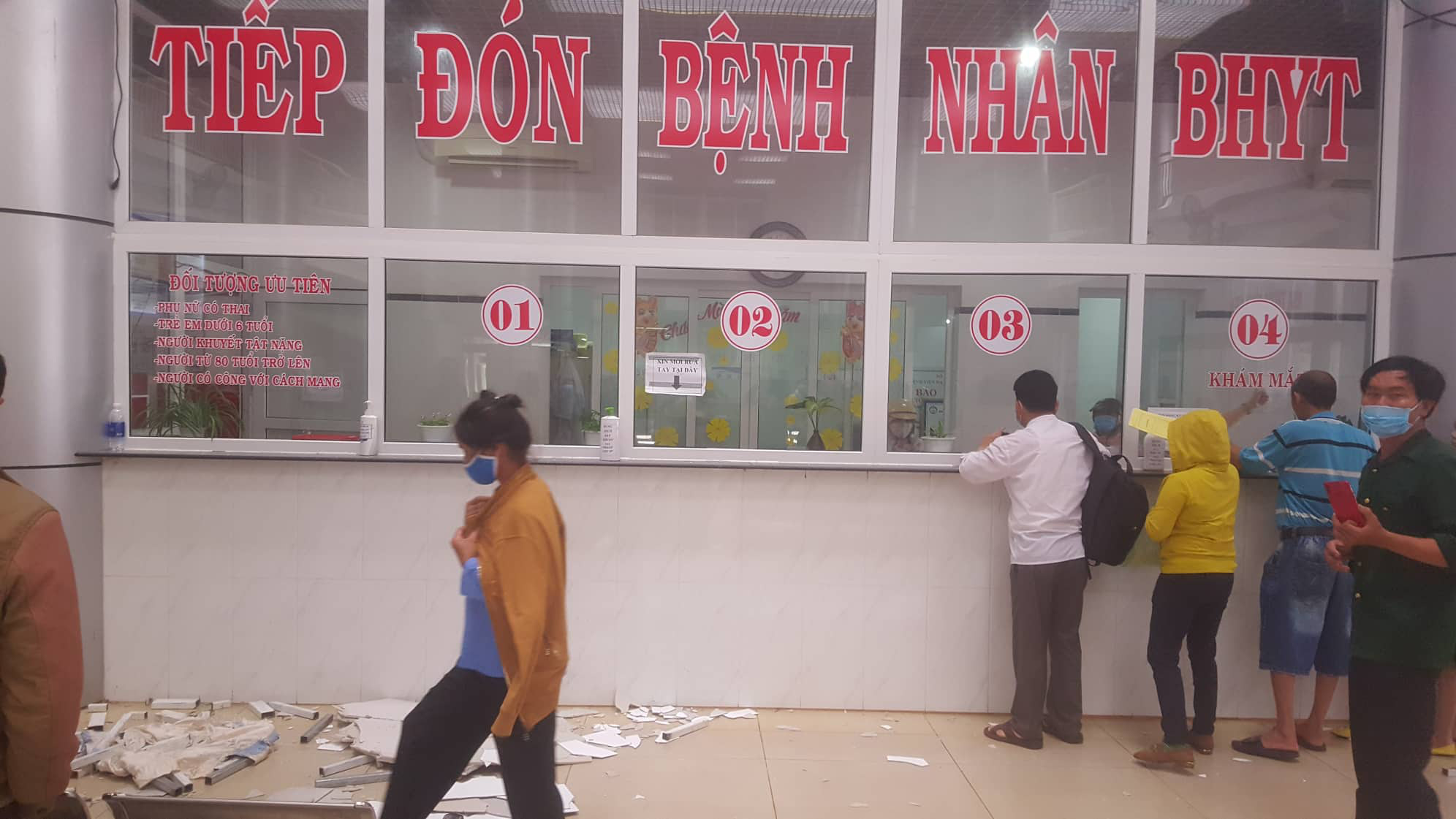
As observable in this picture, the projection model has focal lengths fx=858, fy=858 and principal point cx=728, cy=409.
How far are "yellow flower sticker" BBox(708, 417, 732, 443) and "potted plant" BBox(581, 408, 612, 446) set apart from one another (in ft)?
1.87

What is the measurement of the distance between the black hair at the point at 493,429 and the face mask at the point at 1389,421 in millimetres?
2624

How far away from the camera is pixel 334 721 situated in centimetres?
441

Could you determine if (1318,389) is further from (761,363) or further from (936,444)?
(761,363)

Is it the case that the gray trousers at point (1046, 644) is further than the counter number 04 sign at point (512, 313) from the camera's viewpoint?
No

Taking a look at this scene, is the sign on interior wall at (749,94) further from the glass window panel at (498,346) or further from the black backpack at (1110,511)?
the black backpack at (1110,511)

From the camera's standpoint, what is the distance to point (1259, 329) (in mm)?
4812

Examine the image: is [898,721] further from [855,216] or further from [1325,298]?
[1325,298]

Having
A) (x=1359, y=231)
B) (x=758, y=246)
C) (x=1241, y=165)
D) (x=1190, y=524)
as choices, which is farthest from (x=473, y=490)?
(x=1359, y=231)

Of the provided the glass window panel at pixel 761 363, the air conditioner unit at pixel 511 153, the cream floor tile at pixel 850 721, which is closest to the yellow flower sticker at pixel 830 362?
the glass window panel at pixel 761 363

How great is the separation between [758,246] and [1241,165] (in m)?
2.81

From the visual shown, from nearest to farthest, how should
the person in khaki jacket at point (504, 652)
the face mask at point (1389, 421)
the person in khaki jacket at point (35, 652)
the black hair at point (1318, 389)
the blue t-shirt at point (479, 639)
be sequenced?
the person in khaki jacket at point (35, 652)
the person in khaki jacket at point (504, 652)
the blue t-shirt at point (479, 639)
the face mask at point (1389, 421)
the black hair at point (1318, 389)

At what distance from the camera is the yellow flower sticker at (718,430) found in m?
4.82

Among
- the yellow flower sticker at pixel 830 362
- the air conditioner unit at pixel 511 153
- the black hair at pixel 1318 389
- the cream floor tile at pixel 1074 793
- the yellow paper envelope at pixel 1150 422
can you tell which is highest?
the air conditioner unit at pixel 511 153

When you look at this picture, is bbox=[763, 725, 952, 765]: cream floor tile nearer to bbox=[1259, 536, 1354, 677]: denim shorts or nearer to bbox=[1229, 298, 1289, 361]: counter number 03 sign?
bbox=[1259, 536, 1354, 677]: denim shorts
